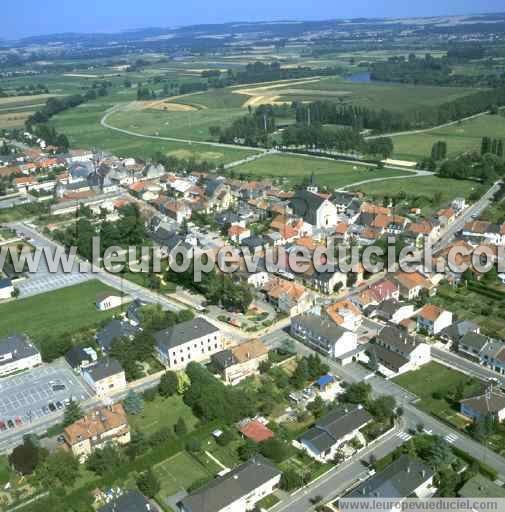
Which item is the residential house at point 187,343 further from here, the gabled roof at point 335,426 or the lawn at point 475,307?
the lawn at point 475,307

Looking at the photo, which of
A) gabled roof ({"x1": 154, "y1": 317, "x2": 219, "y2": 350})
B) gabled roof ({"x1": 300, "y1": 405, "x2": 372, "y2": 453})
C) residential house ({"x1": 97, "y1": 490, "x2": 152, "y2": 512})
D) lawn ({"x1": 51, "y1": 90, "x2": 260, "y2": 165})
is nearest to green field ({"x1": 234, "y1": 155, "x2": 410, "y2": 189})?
lawn ({"x1": 51, "y1": 90, "x2": 260, "y2": 165})

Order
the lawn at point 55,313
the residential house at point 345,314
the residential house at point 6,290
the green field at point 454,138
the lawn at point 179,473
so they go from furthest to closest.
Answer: the green field at point 454,138, the residential house at point 6,290, the lawn at point 55,313, the residential house at point 345,314, the lawn at point 179,473

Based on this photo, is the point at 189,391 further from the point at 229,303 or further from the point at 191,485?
the point at 229,303

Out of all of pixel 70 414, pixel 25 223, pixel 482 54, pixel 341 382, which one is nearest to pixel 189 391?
pixel 70 414

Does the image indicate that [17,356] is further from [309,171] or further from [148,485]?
[309,171]

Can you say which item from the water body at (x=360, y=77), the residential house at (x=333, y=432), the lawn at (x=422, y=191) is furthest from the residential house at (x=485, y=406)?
the water body at (x=360, y=77)

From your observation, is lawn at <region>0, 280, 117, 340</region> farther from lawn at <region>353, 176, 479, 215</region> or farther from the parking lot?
lawn at <region>353, 176, 479, 215</region>
